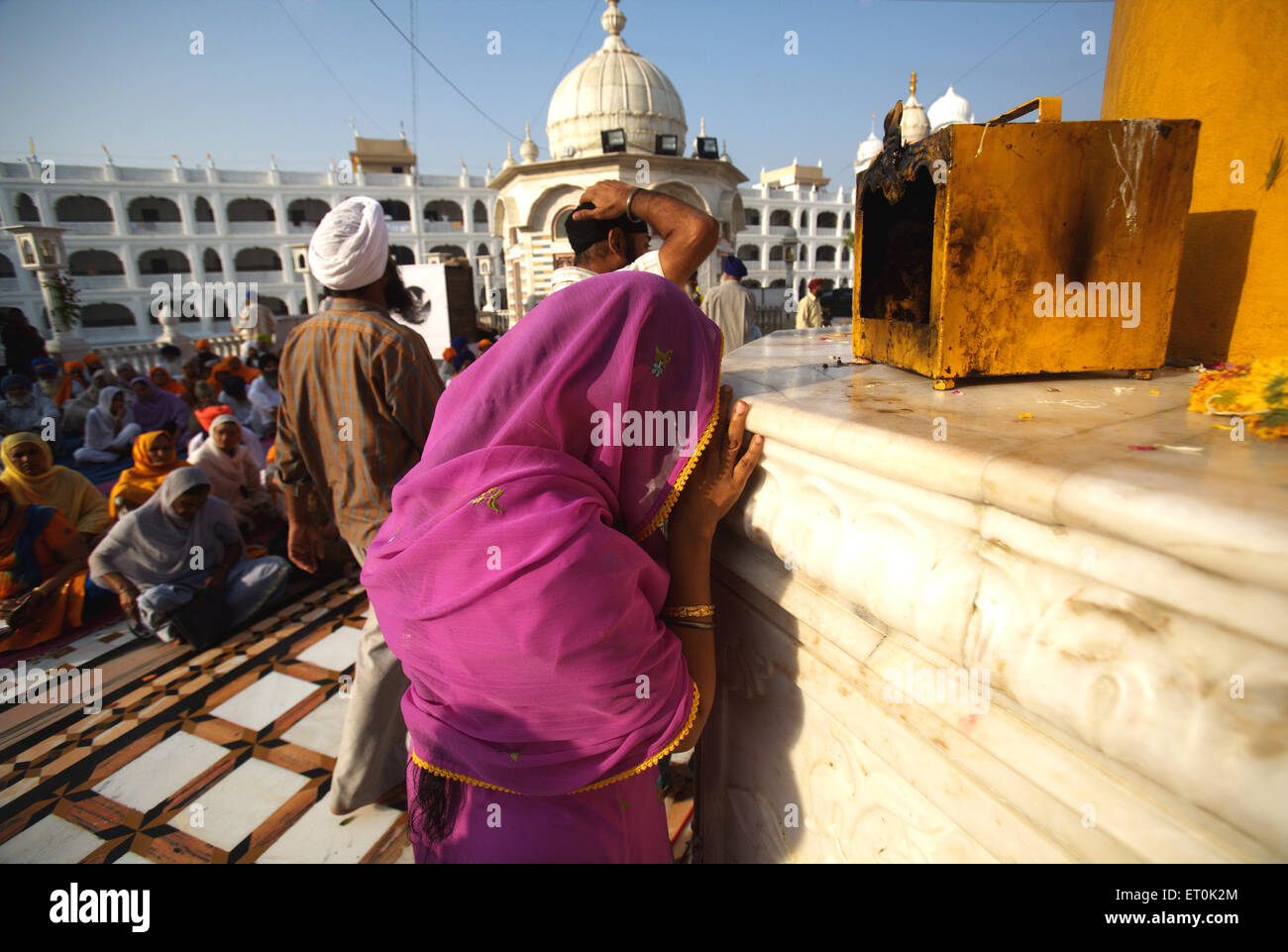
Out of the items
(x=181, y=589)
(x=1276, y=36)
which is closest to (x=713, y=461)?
(x=1276, y=36)

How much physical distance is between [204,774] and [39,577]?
2.44 m

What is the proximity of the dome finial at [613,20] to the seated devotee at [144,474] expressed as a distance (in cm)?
1945

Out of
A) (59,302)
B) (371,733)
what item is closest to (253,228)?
(59,302)

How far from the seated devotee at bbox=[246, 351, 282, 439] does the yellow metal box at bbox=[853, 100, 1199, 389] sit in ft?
26.3

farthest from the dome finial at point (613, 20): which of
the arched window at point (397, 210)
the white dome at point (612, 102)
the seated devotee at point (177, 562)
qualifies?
the seated devotee at point (177, 562)

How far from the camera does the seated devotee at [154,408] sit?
24.2ft

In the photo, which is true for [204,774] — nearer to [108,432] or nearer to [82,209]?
[108,432]

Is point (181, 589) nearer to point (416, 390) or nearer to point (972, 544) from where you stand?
point (416, 390)

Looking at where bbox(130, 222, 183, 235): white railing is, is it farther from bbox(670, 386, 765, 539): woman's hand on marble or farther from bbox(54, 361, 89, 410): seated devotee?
bbox(670, 386, 765, 539): woman's hand on marble

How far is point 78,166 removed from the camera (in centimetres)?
2627

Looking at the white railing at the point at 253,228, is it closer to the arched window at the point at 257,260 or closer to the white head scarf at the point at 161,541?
the arched window at the point at 257,260

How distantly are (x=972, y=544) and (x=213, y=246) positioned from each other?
1417 inches

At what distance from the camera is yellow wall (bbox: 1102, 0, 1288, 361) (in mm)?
1208

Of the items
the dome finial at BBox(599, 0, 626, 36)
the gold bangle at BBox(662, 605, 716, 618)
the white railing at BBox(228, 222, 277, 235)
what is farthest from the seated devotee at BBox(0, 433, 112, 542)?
the white railing at BBox(228, 222, 277, 235)
